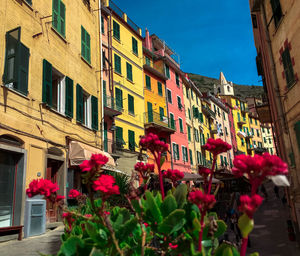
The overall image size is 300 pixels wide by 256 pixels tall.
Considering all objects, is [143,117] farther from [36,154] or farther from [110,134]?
[36,154]

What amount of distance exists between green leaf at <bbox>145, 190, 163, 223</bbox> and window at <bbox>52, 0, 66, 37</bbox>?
479 inches

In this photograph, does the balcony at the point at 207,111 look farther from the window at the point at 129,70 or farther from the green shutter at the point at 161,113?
the window at the point at 129,70

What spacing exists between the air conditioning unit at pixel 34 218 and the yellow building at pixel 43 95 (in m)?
0.46

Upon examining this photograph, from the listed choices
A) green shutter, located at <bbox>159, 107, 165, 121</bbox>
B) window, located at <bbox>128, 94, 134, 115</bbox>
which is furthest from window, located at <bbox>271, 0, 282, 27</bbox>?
green shutter, located at <bbox>159, 107, 165, 121</bbox>

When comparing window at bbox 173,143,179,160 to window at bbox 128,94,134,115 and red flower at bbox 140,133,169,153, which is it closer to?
window at bbox 128,94,134,115

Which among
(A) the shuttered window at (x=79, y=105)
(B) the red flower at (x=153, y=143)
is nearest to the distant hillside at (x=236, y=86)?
(A) the shuttered window at (x=79, y=105)

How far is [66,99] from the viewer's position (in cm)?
1276

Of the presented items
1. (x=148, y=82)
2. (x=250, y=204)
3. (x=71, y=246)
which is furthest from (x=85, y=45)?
(x=250, y=204)

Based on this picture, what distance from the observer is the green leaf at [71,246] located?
1.63 m

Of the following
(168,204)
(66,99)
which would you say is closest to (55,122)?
(66,99)

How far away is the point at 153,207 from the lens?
1.88 m

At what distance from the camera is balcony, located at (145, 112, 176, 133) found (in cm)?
2559

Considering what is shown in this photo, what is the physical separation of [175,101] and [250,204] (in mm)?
31665

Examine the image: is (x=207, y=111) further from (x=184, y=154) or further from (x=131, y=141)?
(x=131, y=141)
